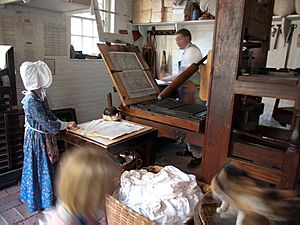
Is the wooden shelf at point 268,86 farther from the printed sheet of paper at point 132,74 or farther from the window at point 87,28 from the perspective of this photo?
the window at point 87,28

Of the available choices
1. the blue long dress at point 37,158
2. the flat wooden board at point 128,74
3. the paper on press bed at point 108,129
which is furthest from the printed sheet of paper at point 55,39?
the paper on press bed at point 108,129

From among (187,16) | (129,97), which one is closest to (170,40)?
(187,16)

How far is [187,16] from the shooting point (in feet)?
12.2

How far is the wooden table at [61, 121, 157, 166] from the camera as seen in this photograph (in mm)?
1730

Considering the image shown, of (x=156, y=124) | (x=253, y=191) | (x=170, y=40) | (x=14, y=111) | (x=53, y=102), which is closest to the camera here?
(x=253, y=191)

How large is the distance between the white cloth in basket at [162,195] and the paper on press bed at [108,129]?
1.02 feet

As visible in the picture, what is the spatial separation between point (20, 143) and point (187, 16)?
8.78ft

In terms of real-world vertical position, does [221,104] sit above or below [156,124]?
above

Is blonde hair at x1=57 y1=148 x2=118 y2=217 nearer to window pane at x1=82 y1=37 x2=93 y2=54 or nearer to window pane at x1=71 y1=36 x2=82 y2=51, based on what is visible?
window pane at x1=71 y1=36 x2=82 y2=51

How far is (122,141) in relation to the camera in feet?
5.85

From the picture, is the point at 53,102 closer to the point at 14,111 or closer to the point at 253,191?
the point at 14,111

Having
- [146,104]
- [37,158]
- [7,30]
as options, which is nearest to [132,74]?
[146,104]

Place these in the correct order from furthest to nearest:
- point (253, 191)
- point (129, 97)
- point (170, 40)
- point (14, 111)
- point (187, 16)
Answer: point (170, 40) < point (187, 16) < point (14, 111) < point (129, 97) < point (253, 191)

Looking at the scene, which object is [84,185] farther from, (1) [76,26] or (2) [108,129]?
(1) [76,26]
